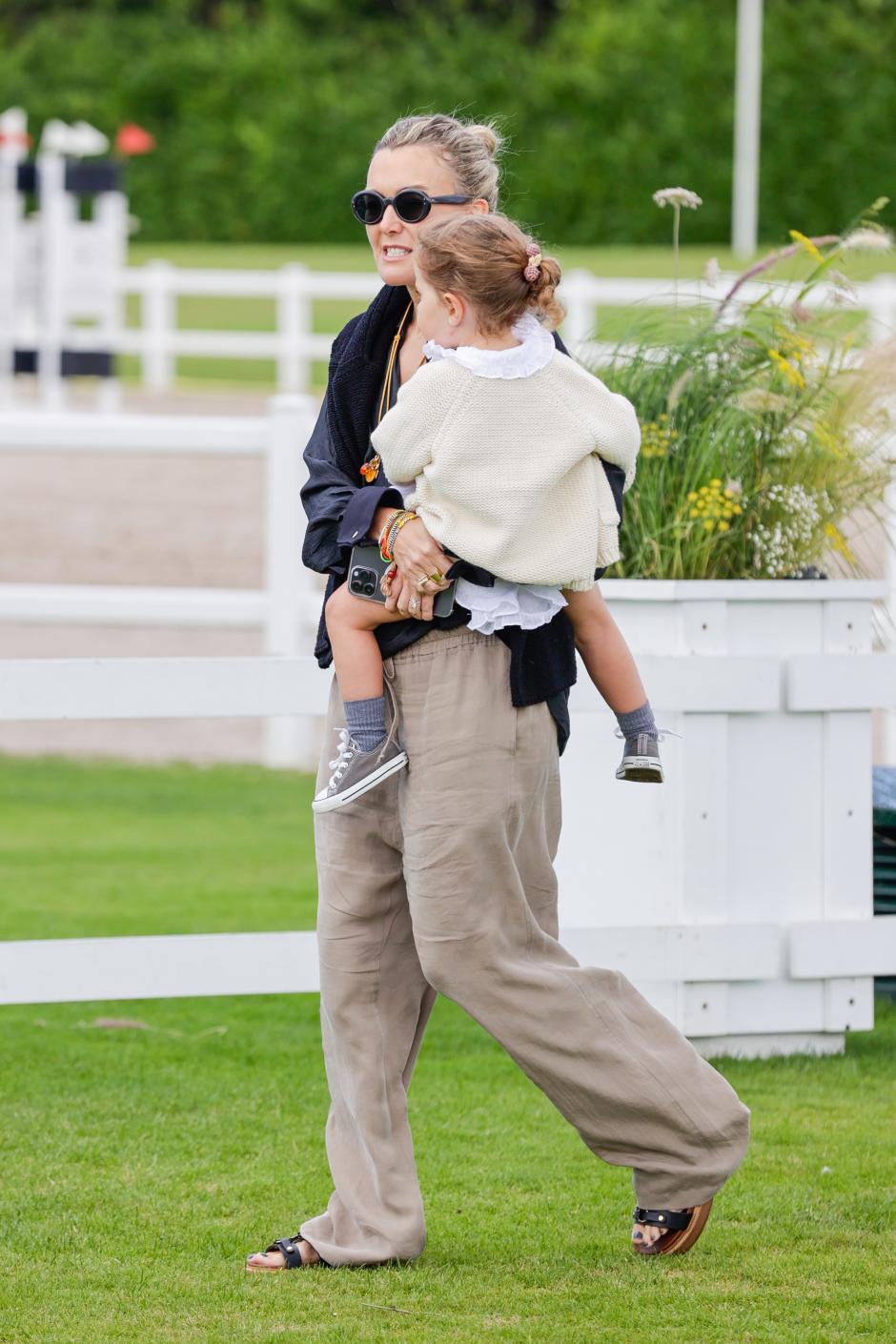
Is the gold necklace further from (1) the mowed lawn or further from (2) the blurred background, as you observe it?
(2) the blurred background

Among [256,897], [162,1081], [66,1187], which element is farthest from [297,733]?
[66,1187]

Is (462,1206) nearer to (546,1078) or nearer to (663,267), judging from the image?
(546,1078)

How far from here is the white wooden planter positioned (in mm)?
4887

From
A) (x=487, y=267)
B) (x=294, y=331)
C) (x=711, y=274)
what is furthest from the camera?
(x=294, y=331)

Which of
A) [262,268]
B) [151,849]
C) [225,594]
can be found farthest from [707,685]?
[262,268]

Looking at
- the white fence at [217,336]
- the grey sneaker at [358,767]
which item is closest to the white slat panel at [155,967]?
the grey sneaker at [358,767]

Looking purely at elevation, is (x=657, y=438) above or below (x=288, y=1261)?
above

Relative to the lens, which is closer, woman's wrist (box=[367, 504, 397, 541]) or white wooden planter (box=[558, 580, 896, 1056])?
woman's wrist (box=[367, 504, 397, 541])

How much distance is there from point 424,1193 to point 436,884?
0.99 metres

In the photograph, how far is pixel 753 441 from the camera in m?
5.08

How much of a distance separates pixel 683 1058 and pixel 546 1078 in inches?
8.8

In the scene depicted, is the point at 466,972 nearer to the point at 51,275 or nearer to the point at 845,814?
the point at 845,814

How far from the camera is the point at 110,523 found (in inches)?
589

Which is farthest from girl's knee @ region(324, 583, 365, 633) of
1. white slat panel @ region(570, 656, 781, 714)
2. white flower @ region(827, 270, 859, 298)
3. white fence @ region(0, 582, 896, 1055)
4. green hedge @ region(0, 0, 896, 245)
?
green hedge @ region(0, 0, 896, 245)
